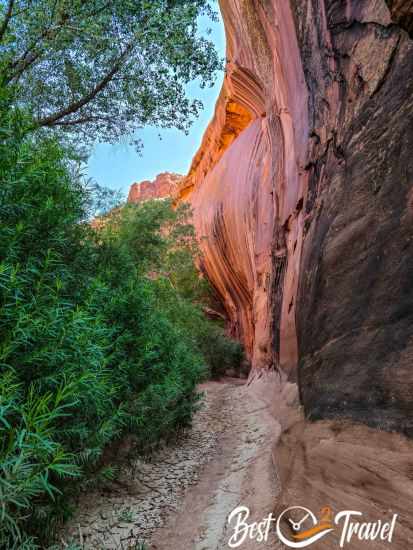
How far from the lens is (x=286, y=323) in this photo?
761cm

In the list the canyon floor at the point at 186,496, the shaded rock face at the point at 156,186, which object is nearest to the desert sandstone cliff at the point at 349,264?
the canyon floor at the point at 186,496

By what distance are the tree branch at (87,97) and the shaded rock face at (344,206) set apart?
3.92 metres

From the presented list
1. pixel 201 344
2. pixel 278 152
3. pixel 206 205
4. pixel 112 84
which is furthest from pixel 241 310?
pixel 112 84

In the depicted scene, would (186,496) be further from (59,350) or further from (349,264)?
(349,264)

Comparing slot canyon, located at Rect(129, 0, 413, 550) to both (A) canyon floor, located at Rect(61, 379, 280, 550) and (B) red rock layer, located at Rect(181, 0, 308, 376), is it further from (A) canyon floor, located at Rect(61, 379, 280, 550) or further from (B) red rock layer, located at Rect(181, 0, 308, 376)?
(A) canyon floor, located at Rect(61, 379, 280, 550)

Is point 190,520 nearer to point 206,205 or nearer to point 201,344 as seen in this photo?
point 201,344

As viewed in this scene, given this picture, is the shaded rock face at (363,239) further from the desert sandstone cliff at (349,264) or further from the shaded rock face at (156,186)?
the shaded rock face at (156,186)

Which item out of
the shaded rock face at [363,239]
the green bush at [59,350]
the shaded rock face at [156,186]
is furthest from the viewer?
the shaded rock face at [156,186]

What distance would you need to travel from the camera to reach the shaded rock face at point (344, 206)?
115 inches

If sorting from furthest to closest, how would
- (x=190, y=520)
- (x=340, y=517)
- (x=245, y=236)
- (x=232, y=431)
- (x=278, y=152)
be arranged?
(x=245, y=236)
(x=278, y=152)
(x=232, y=431)
(x=190, y=520)
(x=340, y=517)

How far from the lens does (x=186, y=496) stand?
4.32 m

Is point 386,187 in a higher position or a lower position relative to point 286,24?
lower

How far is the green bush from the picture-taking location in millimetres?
2301

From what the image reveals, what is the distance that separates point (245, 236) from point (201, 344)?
4979mm
